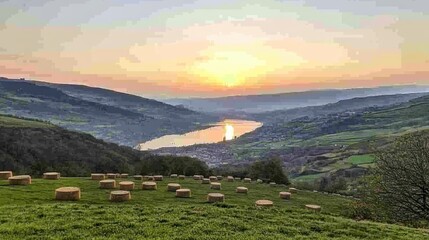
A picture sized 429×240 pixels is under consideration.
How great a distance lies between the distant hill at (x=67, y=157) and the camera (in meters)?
51.0

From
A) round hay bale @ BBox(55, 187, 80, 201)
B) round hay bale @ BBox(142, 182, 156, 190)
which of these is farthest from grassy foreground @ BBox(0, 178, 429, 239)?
round hay bale @ BBox(142, 182, 156, 190)

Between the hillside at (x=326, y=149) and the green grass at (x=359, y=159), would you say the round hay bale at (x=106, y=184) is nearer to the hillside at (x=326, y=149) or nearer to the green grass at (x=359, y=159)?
the hillside at (x=326, y=149)

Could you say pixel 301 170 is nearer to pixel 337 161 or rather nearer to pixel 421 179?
pixel 337 161

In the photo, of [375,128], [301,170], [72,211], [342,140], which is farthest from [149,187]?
[375,128]

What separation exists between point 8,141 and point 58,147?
9.81 m

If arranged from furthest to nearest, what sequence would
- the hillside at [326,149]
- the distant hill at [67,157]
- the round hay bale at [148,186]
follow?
the hillside at [326,149], the distant hill at [67,157], the round hay bale at [148,186]

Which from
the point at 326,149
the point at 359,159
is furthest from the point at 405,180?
→ the point at 326,149

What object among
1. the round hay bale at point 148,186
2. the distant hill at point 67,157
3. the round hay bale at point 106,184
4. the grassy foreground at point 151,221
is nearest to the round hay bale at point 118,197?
the grassy foreground at point 151,221

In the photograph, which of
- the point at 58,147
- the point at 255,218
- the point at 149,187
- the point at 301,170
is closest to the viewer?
the point at 255,218

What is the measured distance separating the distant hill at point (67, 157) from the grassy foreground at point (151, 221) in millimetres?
30212

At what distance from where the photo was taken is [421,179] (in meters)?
24.5

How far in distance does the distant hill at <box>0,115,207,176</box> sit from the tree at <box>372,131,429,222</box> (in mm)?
25942

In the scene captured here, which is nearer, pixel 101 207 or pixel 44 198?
pixel 101 207

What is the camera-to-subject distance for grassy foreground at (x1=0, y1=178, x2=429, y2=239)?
1220cm
